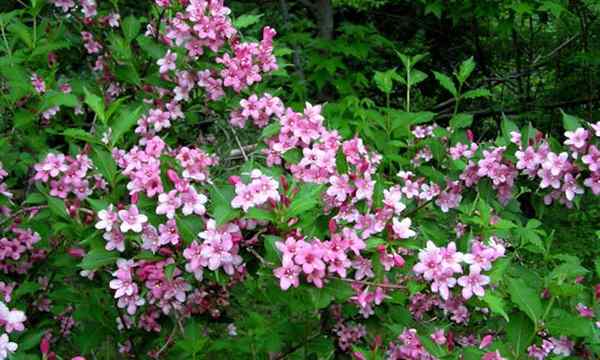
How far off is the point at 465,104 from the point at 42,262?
485 centimetres

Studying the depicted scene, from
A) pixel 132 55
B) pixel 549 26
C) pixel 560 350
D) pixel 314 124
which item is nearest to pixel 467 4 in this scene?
pixel 549 26

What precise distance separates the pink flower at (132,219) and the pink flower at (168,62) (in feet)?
3.39

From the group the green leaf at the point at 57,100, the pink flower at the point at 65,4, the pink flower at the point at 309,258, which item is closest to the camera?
the pink flower at the point at 309,258

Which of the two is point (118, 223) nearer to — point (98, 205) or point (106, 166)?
point (98, 205)

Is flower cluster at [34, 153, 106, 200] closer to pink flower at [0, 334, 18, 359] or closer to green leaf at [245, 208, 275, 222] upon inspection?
pink flower at [0, 334, 18, 359]

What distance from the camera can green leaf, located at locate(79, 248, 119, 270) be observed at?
1.79 m

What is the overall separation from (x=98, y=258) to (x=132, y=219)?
0.16 metres

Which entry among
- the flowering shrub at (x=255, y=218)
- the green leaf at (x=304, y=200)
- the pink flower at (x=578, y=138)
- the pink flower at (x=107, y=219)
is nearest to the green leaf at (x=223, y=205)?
the flowering shrub at (x=255, y=218)

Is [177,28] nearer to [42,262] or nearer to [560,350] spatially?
[42,262]

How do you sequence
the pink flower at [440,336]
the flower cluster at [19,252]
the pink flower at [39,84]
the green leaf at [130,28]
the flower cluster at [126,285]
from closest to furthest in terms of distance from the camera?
the flower cluster at [126,285], the pink flower at [440,336], the flower cluster at [19,252], the pink flower at [39,84], the green leaf at [130,28]

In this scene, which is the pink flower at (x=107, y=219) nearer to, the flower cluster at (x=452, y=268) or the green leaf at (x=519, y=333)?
the flower cluster at (x=452, y=268)

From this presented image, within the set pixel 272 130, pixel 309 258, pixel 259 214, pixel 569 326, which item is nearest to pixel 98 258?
pixel 259 214

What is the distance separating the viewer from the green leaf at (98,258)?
1.79 metres

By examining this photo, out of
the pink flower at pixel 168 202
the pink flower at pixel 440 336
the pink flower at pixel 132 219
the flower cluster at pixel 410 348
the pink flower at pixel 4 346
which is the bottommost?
the pink flower at pixel 440 336
